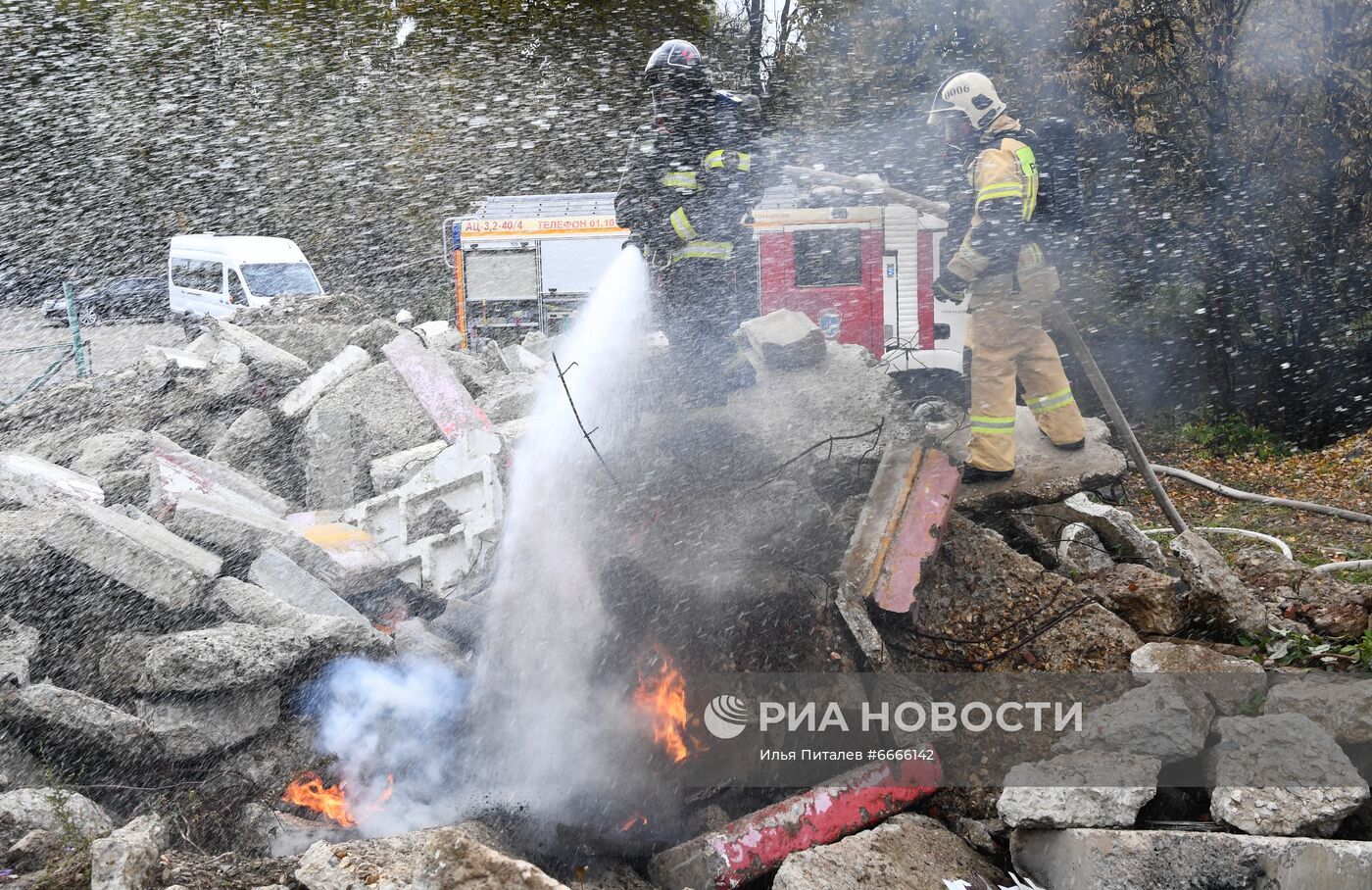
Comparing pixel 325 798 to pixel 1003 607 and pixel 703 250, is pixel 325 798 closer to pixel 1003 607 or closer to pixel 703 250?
pixel 1003 607

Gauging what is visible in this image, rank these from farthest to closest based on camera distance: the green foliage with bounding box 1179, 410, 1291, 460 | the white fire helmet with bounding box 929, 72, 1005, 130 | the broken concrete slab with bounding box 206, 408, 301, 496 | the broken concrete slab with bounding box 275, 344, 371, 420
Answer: the green foliage with bounding box 1179, 410, 1291, 460 → the broken concrete slab with bounding box 275, 344, 371, 420 → the broken concrete slab with bounding box 206, 408, 301, 496 → the white fire helmet with bounding box 929, 72, 1005, 130

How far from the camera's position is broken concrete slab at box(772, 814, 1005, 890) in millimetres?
2514

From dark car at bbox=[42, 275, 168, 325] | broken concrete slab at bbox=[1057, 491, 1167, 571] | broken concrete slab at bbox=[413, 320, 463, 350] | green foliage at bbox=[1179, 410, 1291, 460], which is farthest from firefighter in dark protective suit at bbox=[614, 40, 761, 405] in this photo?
dark car at bbox=[42, 275, 168, 325]

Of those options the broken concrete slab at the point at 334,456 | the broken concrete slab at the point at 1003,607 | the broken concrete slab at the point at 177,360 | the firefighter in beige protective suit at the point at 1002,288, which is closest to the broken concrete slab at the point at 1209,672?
the broken concrete slab at the point at 1003,607

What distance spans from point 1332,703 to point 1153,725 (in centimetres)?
48

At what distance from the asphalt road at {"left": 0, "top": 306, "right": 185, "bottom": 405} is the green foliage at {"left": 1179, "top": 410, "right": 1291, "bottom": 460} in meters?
10.9

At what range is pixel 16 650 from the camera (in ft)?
10.9

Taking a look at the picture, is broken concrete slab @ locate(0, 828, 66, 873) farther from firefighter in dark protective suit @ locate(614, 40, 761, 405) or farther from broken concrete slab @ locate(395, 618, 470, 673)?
firefighter in dark protective suit @ locate(614, 40, 761, 405)

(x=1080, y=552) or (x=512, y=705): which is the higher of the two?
(x=1080, y=552)

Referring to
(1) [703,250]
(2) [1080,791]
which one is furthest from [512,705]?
(1) [703,250]

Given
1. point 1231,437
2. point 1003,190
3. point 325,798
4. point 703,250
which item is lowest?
point 1231,437

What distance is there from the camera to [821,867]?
253 centimetres

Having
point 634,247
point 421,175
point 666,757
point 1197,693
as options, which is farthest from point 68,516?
point 421,175

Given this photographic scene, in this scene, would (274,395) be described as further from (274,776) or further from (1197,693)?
(1197,693)
